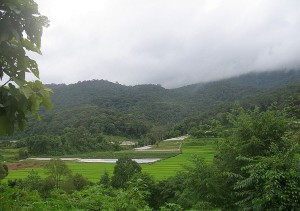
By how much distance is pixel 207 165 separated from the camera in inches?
380

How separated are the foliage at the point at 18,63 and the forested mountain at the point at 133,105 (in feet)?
192

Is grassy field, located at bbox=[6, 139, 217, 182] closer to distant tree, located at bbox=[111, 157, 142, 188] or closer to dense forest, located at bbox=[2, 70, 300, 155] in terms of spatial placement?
distant tree, located at bbox=[111, 157, 142, 188]

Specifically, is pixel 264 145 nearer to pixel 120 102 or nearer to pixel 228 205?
pixel 228 205

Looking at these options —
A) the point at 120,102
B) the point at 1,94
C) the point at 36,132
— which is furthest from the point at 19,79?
the point at 120,102

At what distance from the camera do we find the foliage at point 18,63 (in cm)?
197

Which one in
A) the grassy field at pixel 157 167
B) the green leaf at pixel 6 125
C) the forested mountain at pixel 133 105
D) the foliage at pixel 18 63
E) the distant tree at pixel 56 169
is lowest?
the grassy field at pixel 157 167

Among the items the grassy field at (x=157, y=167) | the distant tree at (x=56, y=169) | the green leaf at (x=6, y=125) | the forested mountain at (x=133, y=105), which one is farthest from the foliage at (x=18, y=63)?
the forested mountain at (x=133, y=105)

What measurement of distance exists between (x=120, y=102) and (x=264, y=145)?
448ft

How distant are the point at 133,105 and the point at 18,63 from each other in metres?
140

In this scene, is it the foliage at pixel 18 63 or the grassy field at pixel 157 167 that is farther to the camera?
the grassy field at pixel 157 167

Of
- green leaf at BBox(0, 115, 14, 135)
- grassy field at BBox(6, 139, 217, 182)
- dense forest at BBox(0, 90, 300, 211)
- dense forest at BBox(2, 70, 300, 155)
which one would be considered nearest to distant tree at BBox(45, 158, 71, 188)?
grassy field at BBox(6, 139, 217, 182)

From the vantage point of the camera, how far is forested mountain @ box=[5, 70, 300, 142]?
88.4 metres

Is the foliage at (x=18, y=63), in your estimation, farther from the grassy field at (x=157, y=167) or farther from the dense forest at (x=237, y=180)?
the grassy field at (x=157, y=167)

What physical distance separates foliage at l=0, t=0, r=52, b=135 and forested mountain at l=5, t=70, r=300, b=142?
58458 mm
